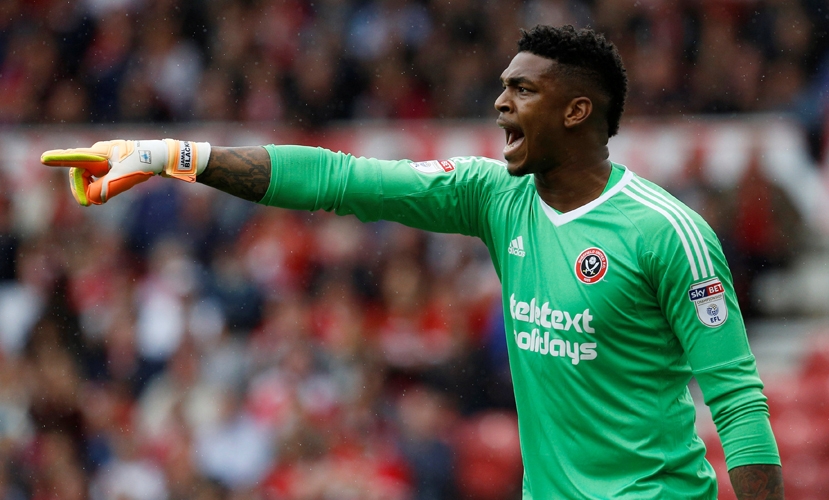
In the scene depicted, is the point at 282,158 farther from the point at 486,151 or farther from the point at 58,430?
the point at 486,151

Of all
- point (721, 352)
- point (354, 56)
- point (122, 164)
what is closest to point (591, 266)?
point (721, 352)

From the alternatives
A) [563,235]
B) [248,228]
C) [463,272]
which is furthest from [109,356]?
[563,235]

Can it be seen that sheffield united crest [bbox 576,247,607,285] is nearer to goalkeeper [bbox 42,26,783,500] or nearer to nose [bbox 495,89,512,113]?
goalkeeper [bbox 42,26,783,500]

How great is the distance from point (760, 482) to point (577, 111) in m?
1.26

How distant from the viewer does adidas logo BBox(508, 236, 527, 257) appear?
140 inches

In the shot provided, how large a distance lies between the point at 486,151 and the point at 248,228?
7.51ft

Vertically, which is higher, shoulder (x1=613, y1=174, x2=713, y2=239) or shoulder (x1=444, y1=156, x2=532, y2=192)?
shoulder (x1=444, y1=156, x2=532, y2=192)

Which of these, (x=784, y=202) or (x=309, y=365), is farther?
(x=784, y=202)

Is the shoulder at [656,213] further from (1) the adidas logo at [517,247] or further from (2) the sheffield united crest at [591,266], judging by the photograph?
(1) the adidas logo at [517,247]

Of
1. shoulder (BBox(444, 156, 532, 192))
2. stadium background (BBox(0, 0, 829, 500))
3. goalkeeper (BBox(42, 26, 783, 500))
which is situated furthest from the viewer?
stadium background (BBox(0, 0, 829, 500))

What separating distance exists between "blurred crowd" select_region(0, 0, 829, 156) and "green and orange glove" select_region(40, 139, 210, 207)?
723cm

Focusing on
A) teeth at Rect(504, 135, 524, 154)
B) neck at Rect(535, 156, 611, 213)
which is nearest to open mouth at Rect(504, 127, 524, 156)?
teeth at Rect(504, 135, 524, 154)

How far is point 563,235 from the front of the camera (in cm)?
347

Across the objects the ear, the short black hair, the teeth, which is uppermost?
the short black hair
